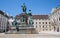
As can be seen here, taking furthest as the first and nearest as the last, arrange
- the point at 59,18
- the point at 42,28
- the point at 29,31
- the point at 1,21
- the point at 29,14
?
the point at 42,28 < the point at 1,21 < the point at 59,18 < the point at 29,14 < the point at 29,31

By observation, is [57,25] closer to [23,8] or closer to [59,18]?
[59,18]

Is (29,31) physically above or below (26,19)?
below

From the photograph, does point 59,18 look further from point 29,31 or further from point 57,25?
point 29,31

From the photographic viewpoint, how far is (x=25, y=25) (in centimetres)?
2355

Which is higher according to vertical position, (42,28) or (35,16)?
(35,16)

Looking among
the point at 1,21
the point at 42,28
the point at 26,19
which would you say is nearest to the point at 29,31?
the point at 26,19

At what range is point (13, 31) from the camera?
70.9 ft

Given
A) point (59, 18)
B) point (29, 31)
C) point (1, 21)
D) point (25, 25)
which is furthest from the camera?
point (1, 21)

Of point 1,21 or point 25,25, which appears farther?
point 1,21

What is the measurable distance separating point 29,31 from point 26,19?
401 cm

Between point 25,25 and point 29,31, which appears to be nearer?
point 29,31

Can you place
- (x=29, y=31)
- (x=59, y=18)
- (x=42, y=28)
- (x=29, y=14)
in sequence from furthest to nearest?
(x=42, y=28), (x=59, y=18), (x=29, y=14), (x=29, y=31)

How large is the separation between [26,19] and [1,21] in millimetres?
44936

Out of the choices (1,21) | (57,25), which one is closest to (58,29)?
(57,25)
